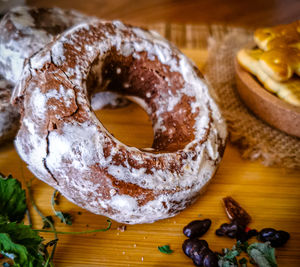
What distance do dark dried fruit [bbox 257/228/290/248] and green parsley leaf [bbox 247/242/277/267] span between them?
4cm

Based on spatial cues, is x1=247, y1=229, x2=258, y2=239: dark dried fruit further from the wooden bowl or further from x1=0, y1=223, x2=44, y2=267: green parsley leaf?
x1=0, y1=223, x2=44, y2=267: green parsley leaf

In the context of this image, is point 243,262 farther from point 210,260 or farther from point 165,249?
point 165,249

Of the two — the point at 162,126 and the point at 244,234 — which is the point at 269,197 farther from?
the point at 162,126

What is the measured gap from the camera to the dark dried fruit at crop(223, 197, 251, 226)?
96 cm

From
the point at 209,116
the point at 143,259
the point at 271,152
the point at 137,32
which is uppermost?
the point at 137,32

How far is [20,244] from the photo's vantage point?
27.6 inches

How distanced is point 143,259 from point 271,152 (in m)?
0.58

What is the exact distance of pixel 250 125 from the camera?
1248 millimetres

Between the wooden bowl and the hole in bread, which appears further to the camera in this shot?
the wooden bowl

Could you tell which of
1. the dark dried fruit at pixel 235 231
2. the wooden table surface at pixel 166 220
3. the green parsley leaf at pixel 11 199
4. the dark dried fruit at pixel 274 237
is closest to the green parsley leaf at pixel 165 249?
the wooden table surface at pixel 166 220

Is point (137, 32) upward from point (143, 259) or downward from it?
upward

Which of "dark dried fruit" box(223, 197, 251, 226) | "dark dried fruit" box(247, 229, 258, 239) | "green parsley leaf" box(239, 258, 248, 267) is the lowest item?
"green parsley leaf" box(239, 258, 248, 267)

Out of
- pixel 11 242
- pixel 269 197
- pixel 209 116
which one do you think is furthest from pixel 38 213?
pixel 269 197

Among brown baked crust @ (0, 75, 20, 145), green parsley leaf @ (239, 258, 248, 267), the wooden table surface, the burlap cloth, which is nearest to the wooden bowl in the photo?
the burlap cloth
